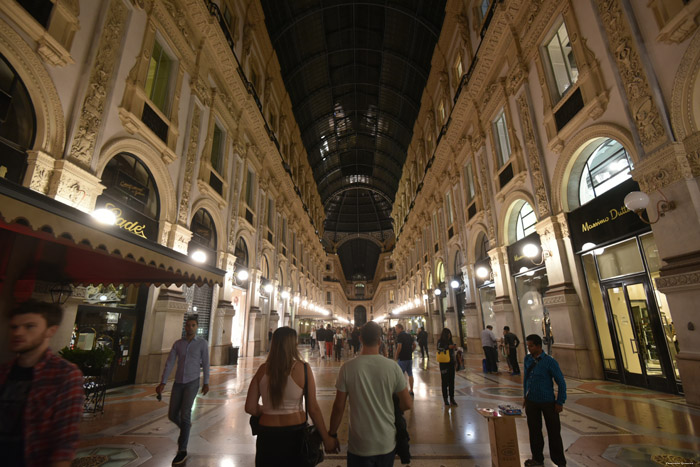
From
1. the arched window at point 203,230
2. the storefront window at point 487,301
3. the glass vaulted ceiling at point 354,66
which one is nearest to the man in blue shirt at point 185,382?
the arched window at point 203,230

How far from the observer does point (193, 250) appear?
1143 cm

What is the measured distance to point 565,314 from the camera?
30.8 feet

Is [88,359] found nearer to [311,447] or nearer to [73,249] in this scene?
[73,249]

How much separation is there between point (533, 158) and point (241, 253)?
1301 centimetres

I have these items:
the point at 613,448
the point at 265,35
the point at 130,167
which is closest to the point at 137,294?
the point at 130,167

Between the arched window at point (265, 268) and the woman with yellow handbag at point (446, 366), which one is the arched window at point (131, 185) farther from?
the arched window at point (265, 268)

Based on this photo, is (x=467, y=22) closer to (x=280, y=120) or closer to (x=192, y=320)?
(x=280, y=120)

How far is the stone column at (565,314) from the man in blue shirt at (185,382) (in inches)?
371

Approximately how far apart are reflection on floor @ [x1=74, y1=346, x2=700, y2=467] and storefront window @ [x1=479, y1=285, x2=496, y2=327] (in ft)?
24.5

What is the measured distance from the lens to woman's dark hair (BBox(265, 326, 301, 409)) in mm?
2531

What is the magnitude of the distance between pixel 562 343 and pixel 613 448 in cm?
607

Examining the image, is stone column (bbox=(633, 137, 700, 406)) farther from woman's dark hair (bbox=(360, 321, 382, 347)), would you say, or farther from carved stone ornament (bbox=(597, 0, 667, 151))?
woman's dark hair (bbox=(360, 321, 382, 347))

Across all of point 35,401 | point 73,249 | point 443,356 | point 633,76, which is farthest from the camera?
point 633,76

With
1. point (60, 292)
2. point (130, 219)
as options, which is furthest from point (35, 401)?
point (130, 219)
